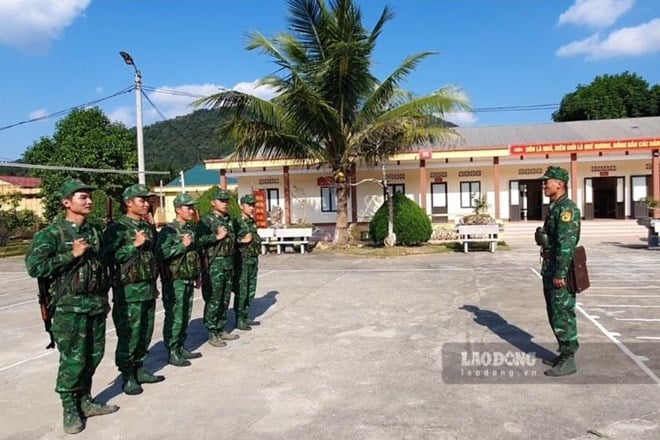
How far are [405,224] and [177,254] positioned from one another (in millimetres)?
12037

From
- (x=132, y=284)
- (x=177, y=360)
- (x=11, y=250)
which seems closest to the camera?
(x=132, y=284)

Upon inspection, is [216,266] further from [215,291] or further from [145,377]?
[145,377]

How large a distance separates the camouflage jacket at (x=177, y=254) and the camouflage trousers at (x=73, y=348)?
4.06ft

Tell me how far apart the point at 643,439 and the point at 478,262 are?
9.60 meters

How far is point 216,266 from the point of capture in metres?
5.76

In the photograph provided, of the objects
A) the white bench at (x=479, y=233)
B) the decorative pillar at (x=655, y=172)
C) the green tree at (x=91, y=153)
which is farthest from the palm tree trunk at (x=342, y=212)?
the green tree at (x=91, y=153)

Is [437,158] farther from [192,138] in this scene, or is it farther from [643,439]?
[192,138]

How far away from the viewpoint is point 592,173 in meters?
22.8

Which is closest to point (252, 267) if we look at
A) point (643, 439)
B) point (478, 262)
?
point (643, 439)

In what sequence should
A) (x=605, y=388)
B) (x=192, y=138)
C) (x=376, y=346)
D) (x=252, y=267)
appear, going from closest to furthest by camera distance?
(x=605, y=388) → (x=376, y=346) → (x=252, y=267) → (x=192, y=138)

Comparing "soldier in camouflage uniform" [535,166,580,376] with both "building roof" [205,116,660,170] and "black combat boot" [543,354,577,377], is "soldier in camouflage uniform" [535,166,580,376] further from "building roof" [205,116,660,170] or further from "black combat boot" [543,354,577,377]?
"building roof" [205,116,660,170]

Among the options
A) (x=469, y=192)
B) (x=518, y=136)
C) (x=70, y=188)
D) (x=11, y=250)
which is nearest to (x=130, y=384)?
(x=70, y=188)

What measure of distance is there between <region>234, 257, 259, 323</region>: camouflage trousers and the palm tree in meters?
8.87

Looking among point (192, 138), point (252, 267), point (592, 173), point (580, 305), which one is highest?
point (192, 138)
